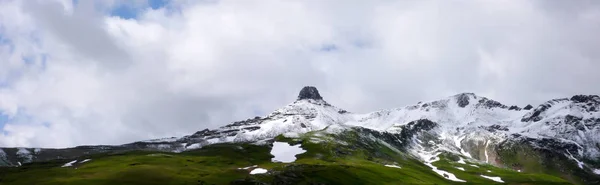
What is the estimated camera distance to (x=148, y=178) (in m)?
130

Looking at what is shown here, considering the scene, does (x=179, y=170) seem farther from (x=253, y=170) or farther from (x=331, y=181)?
(x=331, y=181)

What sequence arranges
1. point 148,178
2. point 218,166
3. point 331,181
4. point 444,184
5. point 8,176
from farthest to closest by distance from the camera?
1. point 444,184
2. point 218,166
3. point 8,176
4. point 331,181
5. point 148,178

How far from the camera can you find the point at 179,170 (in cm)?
14950

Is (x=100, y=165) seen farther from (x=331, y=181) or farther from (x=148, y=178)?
(x=331, y=181)

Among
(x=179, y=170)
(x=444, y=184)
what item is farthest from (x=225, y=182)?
(x=444, y=184)

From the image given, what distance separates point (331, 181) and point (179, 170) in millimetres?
47357

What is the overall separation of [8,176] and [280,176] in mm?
88535


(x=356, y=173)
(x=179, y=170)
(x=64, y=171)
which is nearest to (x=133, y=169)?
(x=179, y=170)

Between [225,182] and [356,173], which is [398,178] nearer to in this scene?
[356,173]

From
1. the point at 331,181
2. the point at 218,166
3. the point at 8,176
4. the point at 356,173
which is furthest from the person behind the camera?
the point at 218,166

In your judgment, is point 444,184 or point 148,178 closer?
point 148,178

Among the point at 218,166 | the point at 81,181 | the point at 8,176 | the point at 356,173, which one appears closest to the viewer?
the point at 81,181

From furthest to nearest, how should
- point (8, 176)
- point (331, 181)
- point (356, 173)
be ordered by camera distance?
point (356, 173) < point (8, 176) < point (331, 181)

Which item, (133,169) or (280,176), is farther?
(133,169)
